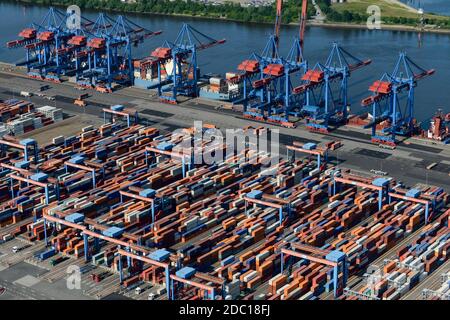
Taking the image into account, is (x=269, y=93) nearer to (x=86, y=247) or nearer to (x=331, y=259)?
(x=86, y=247)

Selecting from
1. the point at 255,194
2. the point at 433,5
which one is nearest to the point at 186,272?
the point at 255,194

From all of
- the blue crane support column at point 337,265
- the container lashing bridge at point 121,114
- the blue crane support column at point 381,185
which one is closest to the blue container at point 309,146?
the blue crane support column at point 381,185

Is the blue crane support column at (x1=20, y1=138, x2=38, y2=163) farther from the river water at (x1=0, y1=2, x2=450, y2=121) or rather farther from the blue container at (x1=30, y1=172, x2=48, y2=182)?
the river water at (x1=0, y1=2, x2=450, y2=121)

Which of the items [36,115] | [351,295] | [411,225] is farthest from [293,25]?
[351,295]

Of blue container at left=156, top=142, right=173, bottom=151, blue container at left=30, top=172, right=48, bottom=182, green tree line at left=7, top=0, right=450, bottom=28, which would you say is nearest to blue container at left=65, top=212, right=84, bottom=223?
blue container at left=30, top=172, right=48, bottom=182

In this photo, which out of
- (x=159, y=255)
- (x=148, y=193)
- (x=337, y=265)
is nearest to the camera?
(x=337, y=265)

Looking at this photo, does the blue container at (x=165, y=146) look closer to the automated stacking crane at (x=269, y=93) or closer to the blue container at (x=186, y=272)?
the automated stacking crane at (x=269, y=93)
